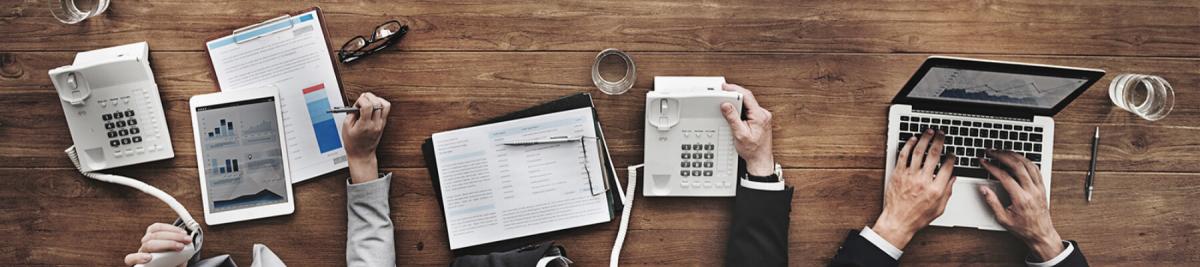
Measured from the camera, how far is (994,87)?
5.13 ft

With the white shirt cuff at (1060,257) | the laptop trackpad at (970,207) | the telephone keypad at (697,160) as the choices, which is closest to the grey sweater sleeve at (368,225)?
the telephone keypad at (697,160)

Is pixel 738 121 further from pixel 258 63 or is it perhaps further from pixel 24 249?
pixel 24 249

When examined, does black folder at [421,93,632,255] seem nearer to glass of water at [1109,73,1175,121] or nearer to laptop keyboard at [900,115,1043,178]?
laptop keyboard at [900,115,1043,178]

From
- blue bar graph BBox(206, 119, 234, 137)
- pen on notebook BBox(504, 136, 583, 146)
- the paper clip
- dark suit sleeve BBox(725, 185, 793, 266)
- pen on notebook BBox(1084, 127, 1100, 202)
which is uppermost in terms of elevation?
the paper clip

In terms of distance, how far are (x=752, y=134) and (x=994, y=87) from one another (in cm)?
52

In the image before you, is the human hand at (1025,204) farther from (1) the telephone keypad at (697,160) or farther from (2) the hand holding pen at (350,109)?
(2) the hand holding pen at (350,109)

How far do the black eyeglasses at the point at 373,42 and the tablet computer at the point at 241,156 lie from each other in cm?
19

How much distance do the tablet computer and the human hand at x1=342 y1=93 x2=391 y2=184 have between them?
0.18 meters

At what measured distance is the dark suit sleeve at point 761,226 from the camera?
1.63 m

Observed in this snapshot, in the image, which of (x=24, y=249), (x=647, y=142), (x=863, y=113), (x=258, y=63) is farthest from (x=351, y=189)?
(x=863, y=113)

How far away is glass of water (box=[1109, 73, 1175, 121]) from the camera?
66.8 inches

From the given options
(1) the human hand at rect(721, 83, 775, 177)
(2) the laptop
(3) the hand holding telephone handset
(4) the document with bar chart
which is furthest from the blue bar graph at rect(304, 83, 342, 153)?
(2) the laptop

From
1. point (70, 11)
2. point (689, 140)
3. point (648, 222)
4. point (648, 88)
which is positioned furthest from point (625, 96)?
point (70, 11)

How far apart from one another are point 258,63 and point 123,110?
0.33 meters
